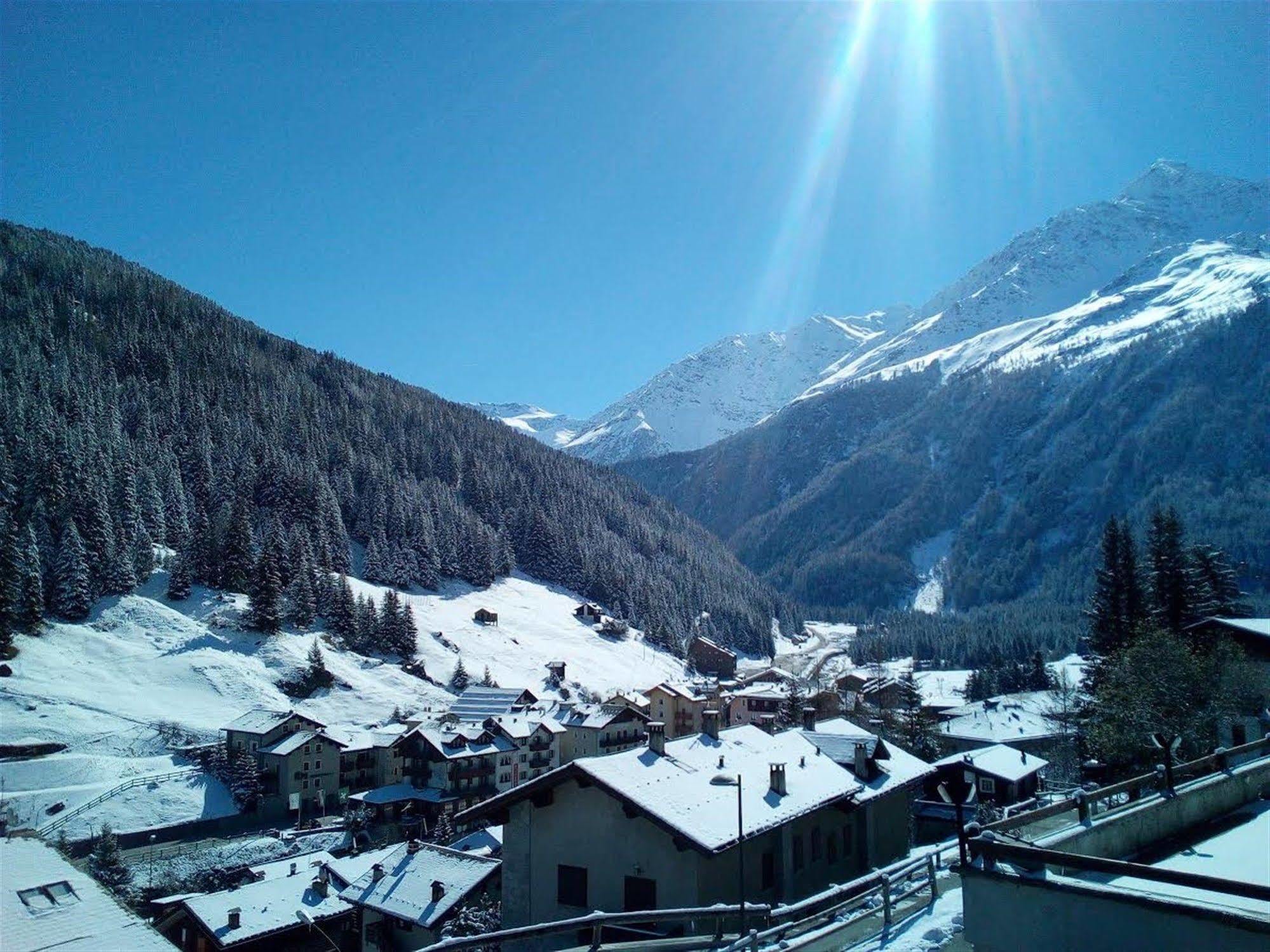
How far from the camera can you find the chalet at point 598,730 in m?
64.2

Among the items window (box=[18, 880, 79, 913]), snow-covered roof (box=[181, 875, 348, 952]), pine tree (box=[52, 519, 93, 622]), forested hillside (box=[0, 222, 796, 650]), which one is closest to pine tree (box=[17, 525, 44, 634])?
forested hillside (box=[0, 222, 796, 650])

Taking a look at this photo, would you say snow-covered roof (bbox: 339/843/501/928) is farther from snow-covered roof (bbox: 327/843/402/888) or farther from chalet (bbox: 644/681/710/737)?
chalet (bbox: 644/681/710/737)

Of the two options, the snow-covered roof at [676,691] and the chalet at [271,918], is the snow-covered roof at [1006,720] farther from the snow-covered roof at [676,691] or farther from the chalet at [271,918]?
the chalet at [271,918]

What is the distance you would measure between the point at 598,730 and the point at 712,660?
172 feet

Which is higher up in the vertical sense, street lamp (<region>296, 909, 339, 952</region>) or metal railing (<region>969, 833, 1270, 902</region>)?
metal railing (<region>969, 833, 1270, 902</region>)

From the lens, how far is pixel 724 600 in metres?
157

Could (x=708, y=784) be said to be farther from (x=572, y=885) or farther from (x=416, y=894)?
(x=416, y=894)

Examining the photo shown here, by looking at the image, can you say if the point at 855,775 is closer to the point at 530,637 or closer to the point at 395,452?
the point at 530,637

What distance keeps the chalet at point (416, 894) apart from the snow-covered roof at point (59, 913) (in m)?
9.56

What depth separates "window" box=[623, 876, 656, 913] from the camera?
48.3ft

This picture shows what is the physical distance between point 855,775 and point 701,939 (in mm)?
13697

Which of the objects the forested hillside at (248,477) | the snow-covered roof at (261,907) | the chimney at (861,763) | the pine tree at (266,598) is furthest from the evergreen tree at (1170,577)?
the forested hillside at (248,477)

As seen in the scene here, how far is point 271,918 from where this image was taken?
29031 millimetres

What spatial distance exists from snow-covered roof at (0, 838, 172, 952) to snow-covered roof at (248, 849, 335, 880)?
16.8 metres
